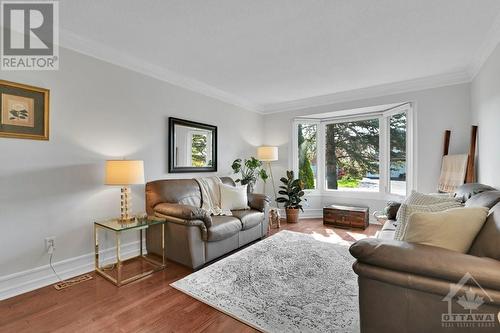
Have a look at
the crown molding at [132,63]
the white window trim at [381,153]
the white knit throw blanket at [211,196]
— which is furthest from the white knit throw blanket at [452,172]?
the crown molding at [132,63]

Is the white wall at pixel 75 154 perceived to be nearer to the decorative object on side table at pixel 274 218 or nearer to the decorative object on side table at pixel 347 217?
the decorative object on side table at pixel 274 218

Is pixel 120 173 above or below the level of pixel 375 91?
below

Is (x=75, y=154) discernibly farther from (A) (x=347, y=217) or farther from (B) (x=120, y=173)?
(A) (x=347, y=217)

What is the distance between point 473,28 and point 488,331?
2.69 meters

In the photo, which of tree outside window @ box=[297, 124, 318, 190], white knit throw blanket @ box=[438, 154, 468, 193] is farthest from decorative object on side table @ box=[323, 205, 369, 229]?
white knit throw blanket @ box=[438, 154, 468, 193]

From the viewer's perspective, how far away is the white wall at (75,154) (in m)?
2.18

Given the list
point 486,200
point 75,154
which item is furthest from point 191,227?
point 486,200

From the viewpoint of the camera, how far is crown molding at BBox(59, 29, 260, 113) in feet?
8.13

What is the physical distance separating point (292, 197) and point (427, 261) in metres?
3.63

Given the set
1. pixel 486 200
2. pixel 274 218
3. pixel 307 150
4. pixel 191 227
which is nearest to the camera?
pixel 486 200

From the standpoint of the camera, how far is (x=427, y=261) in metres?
1.21

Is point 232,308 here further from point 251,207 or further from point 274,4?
point 274,4

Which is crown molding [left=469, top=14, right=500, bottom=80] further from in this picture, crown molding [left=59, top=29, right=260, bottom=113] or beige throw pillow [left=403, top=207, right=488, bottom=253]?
crown molding [left=59, top=29, right=260, bottom=113]

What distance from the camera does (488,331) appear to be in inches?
43.1
